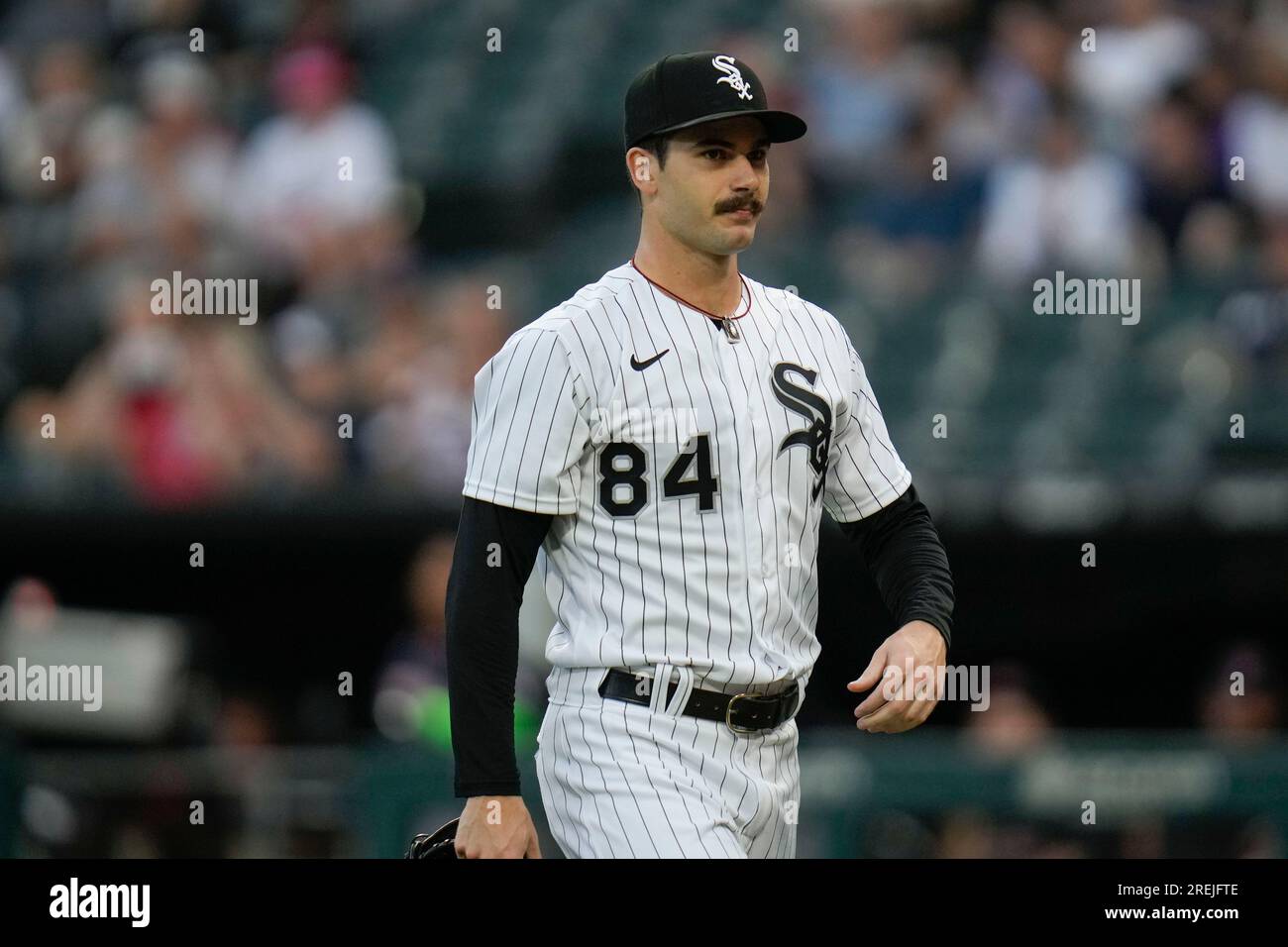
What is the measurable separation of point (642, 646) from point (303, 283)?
497cm

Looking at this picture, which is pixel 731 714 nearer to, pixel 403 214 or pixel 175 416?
pixel 175 416

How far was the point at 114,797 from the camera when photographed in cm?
634

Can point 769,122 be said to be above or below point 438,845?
above

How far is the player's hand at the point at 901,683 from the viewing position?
10.6 ft

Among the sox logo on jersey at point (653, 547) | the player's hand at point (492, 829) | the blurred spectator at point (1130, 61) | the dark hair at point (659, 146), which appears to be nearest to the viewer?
the player's hand at point (492, 829)

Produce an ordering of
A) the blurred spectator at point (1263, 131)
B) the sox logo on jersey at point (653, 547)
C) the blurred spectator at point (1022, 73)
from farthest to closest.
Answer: the blurred spectator at point (1022, 73) < the blurred spectator at point (1263, 131) < the sox logo on jersey at point (653, 547)

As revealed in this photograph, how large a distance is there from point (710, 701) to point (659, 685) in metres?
0.09

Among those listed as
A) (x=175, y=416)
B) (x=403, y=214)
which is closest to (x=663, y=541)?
(x=175, y=416)

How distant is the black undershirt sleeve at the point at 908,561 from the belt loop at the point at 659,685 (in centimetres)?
42

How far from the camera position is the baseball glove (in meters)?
3.36

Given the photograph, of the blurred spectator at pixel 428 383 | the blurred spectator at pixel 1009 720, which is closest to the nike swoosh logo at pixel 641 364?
the blurred spectator at pixel 1009 720

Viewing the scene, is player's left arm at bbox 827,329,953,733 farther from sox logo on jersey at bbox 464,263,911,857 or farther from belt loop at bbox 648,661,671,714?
belt loop at bbox 648,661,671,714

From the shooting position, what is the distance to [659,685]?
3359mm

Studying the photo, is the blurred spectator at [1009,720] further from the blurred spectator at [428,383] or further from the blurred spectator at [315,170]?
the blurred spectator at [315,170]
